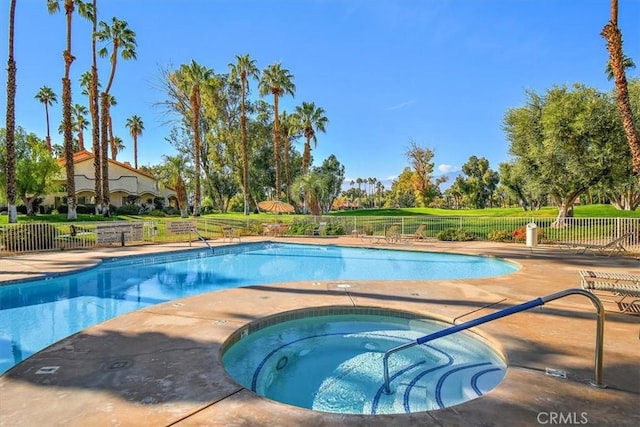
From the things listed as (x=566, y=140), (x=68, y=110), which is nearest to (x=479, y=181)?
(x=566, y=140)

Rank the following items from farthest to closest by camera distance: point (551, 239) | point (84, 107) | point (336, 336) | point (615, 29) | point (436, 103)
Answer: point (84, 107) < point (436, 103) < point (551, 239) < point (615, 29) < point (336, 336)

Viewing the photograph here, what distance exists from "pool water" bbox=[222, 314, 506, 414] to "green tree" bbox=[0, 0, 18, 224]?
58.5 ft

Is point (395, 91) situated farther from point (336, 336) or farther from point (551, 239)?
point (336, 336)

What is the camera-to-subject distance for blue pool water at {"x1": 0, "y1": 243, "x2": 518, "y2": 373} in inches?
251

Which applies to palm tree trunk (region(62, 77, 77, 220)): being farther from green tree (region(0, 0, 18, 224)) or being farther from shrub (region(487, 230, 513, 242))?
shrub (region(487, 230, 513, 242))

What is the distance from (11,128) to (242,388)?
20539 mm

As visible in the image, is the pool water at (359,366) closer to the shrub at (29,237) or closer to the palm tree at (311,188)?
the shrub at (29,237)

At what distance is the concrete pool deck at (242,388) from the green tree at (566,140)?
12.1 metres

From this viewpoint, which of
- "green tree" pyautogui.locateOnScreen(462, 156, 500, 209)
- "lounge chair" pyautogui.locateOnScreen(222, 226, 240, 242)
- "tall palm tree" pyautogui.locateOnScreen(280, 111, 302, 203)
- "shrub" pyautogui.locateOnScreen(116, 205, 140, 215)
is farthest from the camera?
"green tree" pyautogui.locateOnScreen(462, 156, 500, 209)

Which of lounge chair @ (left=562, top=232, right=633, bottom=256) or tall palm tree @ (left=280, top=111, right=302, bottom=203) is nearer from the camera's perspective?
lounge chair @ (left=562, top=232, right=633, bottom=256)

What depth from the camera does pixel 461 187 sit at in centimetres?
5634

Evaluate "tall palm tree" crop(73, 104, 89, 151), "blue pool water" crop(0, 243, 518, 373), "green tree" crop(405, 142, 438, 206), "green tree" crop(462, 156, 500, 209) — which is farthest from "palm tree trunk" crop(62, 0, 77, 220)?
"green tree" crop(462, 156, 500, 209)

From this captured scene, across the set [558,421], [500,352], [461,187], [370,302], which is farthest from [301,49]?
[461,187]

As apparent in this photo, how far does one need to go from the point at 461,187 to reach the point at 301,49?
4388 cm
